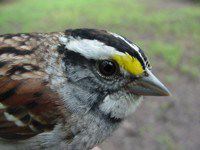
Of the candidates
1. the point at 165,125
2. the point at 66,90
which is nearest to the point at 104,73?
the point at 66,90

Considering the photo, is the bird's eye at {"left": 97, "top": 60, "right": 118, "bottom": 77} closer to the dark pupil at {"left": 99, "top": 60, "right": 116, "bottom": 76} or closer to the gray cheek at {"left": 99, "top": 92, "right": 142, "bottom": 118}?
the dark pupil at {"left": 99, "top": 60, "right": 116, "bottom": 76}

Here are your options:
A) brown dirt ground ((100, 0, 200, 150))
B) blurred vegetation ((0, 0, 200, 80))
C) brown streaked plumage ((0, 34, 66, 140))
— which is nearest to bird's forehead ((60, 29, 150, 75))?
brown streaked plumage ((0, 34, 66, 140))

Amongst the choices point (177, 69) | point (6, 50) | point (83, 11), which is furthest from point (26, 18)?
point (6, 50)

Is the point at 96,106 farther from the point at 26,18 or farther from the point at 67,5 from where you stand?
the point at 67,5

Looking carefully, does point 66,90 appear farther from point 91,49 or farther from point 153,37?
point 153,37

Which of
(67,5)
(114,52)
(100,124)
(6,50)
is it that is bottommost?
(67,5)

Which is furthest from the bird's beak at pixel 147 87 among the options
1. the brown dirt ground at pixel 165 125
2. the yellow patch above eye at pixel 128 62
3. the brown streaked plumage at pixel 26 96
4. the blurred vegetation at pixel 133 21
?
the blurred vegetation at pixel 133 21
